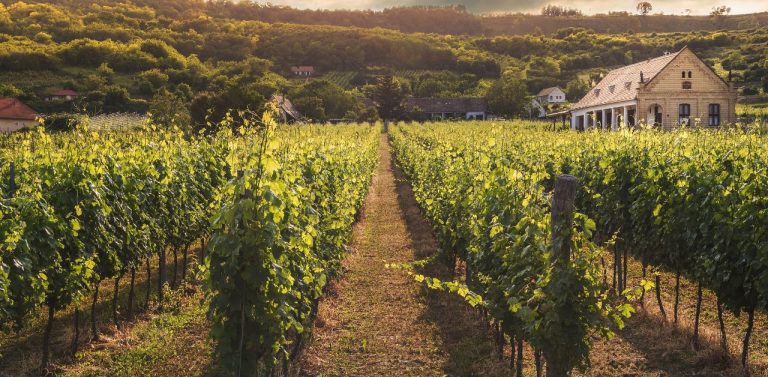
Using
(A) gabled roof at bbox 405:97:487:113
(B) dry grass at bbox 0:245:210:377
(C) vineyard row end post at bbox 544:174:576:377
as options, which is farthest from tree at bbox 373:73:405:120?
(C) vineyard row end post at bbox 544:174:576:377

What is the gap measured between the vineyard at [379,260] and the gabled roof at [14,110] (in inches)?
2289

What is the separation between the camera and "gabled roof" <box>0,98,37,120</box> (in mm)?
60531

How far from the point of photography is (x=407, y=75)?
140m

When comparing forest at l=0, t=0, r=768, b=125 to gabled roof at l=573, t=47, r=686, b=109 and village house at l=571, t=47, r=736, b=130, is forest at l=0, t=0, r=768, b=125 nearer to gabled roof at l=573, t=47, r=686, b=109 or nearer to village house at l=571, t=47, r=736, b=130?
gabled roof at l=573, t=47, r=686, b=109

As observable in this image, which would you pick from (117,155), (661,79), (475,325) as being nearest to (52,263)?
→ (117,155)

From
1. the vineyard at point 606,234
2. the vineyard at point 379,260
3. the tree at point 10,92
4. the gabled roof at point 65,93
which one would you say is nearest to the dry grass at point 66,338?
the vineyard at point 379,260

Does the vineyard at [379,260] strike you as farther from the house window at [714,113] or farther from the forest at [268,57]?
the forest at [268,57]

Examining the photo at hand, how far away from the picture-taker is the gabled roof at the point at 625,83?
39.4m

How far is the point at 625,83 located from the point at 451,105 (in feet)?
158

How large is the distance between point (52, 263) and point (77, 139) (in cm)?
330

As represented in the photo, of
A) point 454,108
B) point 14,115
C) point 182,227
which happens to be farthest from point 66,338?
point 454,108

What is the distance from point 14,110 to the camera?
6225cm

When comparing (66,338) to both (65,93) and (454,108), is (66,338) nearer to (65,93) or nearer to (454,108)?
(65,93)

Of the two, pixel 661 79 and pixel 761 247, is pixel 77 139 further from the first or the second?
pixel 661 79
